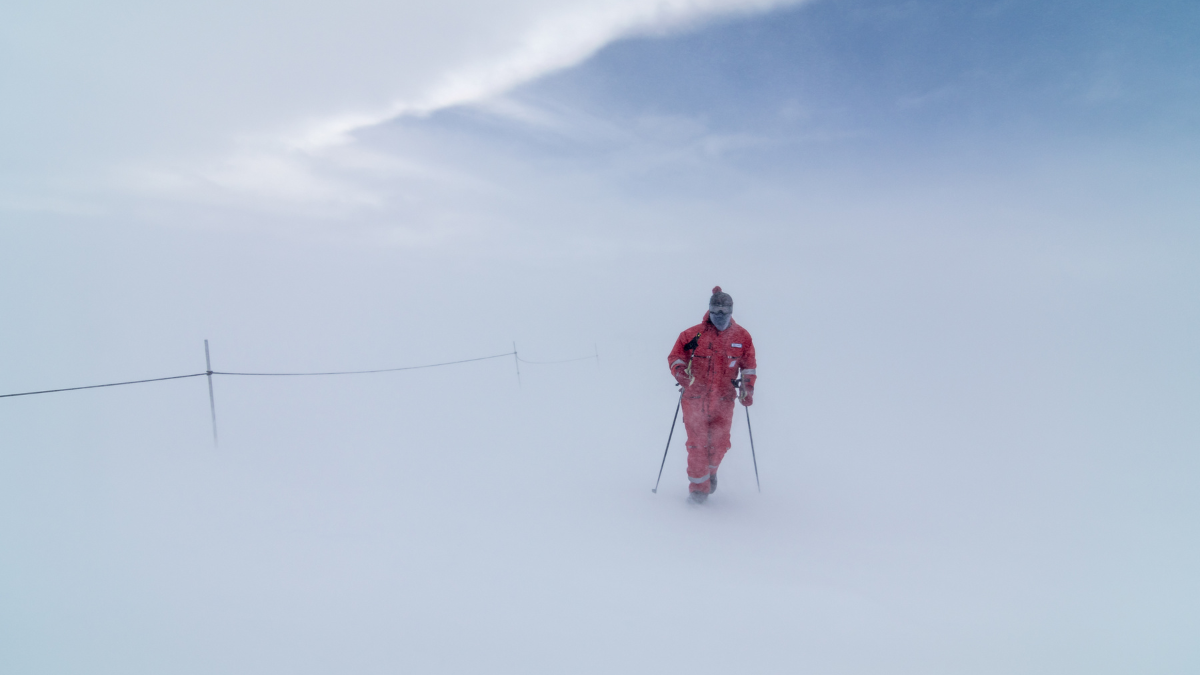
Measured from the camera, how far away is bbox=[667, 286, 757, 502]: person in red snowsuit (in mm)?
5781

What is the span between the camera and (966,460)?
8594mm

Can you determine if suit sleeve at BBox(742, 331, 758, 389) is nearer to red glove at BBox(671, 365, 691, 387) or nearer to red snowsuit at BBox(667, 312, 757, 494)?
red snowsuit at BBox(667, 312, 757, 494)

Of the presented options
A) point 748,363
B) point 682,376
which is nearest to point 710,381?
point 682,376

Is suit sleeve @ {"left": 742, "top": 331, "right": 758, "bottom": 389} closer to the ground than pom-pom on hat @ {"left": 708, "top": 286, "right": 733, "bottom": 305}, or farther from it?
closer to the ground

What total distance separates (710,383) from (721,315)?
0.67 metres

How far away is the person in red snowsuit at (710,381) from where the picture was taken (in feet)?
19.0

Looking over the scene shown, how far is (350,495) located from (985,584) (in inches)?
199

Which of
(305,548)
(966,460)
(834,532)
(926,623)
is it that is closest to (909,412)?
(966,460)

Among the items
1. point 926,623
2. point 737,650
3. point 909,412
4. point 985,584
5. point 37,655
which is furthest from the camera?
point 909,412

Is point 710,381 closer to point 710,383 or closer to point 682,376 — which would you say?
point 710,383

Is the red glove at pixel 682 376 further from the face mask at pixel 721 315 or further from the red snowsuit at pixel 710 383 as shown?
the face mask at pixel 721 315

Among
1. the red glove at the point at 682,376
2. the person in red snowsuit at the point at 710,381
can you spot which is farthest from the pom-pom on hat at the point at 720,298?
the red glove at the point at 682,376

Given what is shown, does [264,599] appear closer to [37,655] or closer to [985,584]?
[37,655]

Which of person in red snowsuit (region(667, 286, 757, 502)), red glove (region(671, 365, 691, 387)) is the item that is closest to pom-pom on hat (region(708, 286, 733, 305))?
person in red snowsuit (region(667, 286, 757, 502))
